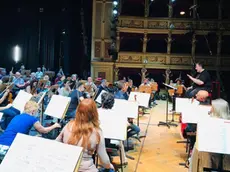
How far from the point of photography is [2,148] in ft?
11.1

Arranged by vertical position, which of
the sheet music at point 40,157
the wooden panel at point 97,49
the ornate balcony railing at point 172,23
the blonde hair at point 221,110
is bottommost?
the sheet music at point 40,157

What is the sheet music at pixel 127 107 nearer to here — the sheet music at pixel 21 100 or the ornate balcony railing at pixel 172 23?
the sheet music at pixel 21 100

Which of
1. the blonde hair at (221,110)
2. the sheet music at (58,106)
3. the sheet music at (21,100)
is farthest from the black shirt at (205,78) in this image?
the sheet music at (21,100)

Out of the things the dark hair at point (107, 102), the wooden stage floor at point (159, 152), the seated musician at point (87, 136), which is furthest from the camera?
the wooden stage floor at point (159, 152)

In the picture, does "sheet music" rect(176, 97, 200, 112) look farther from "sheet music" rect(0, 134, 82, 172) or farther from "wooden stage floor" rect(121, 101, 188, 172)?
"sheet music" rect(0, 134, 82, 172)

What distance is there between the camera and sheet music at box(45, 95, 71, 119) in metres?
5.32

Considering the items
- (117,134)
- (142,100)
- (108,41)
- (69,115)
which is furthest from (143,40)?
(117,134)

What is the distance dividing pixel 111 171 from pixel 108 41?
15354 millimetres

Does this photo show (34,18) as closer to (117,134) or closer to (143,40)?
(143,40)

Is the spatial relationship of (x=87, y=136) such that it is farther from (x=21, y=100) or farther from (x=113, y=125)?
(x=21, y=100)

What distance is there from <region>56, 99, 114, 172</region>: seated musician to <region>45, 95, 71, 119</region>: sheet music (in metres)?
2.54

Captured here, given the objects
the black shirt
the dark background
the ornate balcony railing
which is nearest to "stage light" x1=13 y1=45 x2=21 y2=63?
the dark background

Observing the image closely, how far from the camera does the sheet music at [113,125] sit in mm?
3855

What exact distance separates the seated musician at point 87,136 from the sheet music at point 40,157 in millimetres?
601
